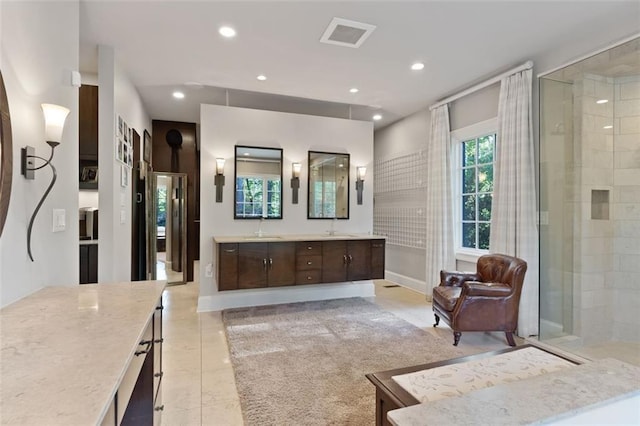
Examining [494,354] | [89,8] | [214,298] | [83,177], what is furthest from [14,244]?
[214,298]

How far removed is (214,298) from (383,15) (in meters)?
3.76

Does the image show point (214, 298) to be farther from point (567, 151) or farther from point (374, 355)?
point (567, 151)

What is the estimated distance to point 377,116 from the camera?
564 centimetres

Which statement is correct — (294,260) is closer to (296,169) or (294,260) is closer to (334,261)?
(334,261)

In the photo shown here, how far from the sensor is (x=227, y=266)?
3975 mm

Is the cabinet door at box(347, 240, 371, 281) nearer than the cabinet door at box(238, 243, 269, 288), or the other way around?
the cabinet door at box(238, 243, 269, 288)

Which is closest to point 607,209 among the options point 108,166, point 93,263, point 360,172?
point 360,172

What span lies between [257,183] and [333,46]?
2118 mm

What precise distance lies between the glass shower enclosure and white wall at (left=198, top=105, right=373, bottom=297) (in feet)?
8.04

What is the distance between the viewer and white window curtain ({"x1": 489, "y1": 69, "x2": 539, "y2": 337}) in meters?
3.41

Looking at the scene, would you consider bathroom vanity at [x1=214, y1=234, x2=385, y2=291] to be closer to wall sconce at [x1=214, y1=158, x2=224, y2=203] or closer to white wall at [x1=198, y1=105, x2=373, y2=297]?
white wall at [x1=198, y1=105, x2=373, y2=297]

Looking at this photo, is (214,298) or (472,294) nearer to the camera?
(472,294)

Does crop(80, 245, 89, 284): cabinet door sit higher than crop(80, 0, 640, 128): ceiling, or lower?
lower

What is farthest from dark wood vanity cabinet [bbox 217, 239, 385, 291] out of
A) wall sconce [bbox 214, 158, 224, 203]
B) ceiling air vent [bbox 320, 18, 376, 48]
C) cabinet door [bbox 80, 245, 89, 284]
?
ceiling air vent [bbox 320, 18, 376, 48]
